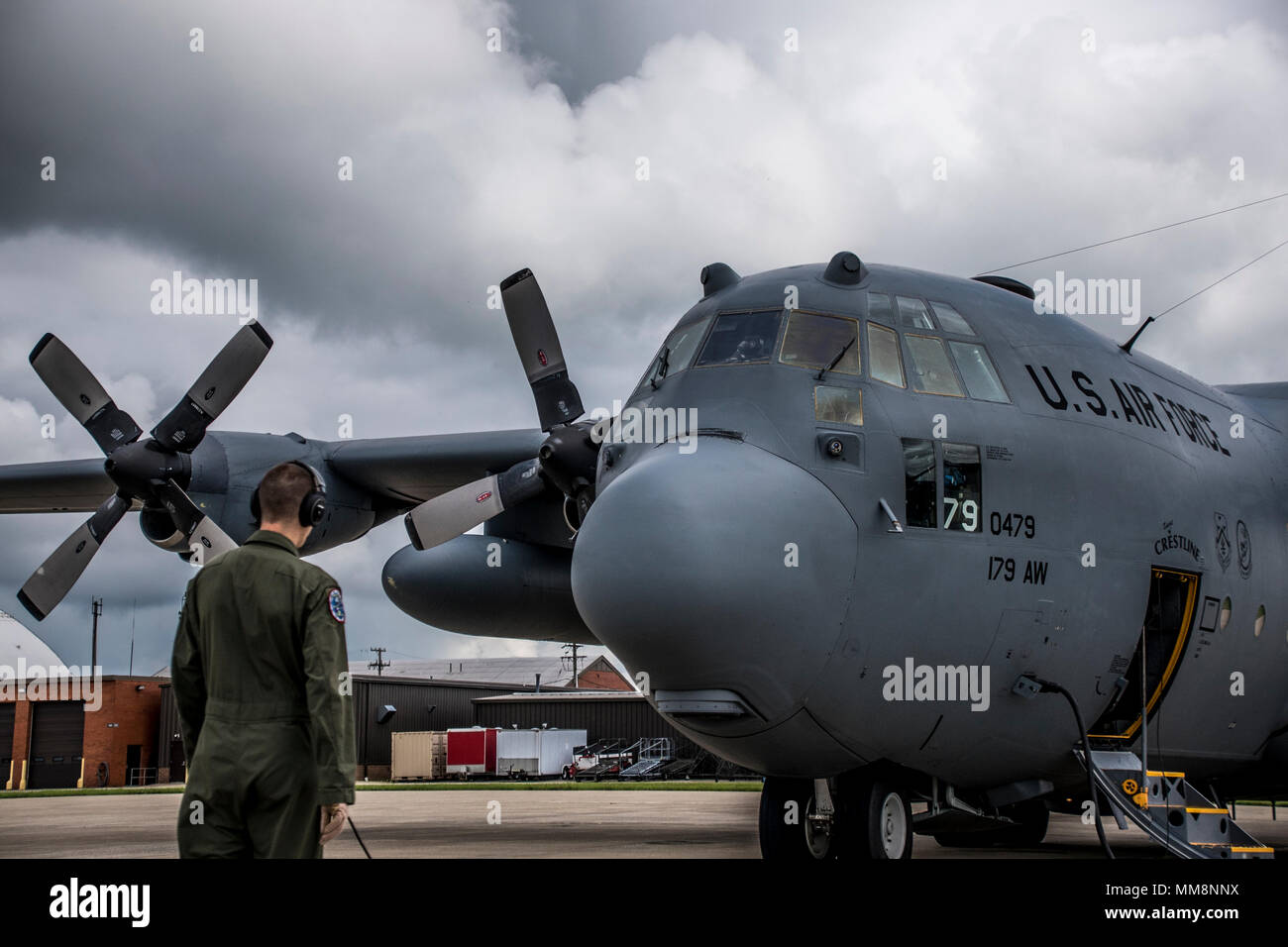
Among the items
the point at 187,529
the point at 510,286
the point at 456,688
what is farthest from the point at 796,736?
the point at 456,688

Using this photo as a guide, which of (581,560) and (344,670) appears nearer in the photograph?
(344,670)

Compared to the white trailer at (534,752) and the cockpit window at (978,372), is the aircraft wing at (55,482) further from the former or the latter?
the white trailer at (534,752)

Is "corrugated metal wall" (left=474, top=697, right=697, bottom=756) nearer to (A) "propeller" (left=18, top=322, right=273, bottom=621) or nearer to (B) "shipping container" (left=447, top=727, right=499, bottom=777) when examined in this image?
(B) "shipping container" (left=447, top=727, right=499, bottom=777)

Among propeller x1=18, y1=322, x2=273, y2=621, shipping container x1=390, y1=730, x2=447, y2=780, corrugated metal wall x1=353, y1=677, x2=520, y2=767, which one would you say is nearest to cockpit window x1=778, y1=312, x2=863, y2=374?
propeller x1=18, y1=322, x2=273, y2=621

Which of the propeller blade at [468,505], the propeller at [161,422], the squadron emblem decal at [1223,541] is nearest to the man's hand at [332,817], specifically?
the squadron emblem decal at [1223,541]

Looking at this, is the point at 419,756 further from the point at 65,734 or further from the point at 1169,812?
the point at 1169,812

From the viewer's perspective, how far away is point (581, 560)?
6.82m

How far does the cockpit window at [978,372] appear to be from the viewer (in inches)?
314

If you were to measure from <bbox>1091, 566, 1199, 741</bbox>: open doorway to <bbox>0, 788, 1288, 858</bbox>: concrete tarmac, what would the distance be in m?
4.37

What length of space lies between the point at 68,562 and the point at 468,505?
6.16 m

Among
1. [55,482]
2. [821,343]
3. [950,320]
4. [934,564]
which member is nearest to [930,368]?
[950,320]

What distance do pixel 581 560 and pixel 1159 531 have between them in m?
4.34
